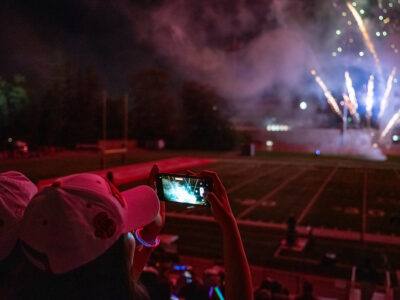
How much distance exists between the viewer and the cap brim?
54.9 inches

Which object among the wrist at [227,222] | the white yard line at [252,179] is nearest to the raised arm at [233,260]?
the wrist at [227,222]

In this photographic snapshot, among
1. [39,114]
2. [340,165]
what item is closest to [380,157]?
[340,165]

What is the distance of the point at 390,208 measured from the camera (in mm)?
16312

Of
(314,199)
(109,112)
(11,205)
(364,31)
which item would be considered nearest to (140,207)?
(11,205)

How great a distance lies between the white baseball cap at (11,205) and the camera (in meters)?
1.37

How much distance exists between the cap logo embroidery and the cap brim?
0.62 ft

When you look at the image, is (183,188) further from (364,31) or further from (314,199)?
(364,31)

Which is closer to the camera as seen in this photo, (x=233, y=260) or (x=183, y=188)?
(x=233, y=260)

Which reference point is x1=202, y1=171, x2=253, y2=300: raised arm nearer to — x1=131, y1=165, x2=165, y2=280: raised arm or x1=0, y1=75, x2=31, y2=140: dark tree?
x1=131, y1=165, x2=165, y2=280: raised arm

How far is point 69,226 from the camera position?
1.14m

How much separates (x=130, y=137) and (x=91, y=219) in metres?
50.0

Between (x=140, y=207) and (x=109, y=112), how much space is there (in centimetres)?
5018

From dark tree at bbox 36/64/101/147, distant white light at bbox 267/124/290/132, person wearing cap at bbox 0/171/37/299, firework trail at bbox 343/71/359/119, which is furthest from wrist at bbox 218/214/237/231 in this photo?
distant white light at bbox 267/124/290/132

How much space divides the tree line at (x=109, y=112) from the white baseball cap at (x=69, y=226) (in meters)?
33.9
